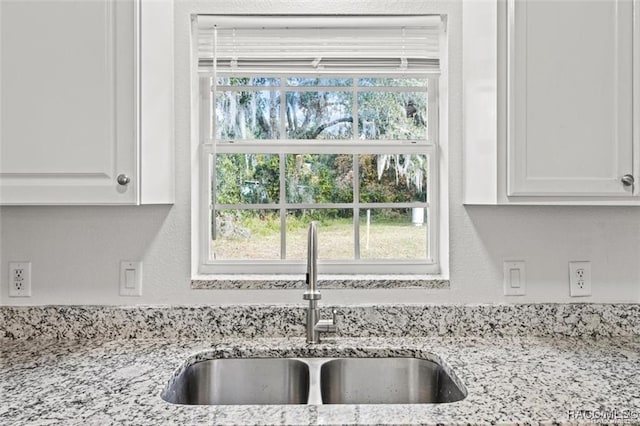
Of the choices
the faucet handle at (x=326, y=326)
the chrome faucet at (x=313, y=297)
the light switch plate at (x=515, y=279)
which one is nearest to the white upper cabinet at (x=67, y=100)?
the chrome faucet at (x=313, y=297)

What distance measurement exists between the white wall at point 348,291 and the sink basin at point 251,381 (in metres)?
0.26

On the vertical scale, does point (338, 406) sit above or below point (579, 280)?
below

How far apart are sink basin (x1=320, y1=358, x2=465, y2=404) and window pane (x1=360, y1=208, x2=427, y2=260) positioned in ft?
1.53

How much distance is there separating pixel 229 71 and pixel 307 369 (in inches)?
42.2

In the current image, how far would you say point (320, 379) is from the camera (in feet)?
5.05

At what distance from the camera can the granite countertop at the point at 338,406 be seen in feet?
3.59

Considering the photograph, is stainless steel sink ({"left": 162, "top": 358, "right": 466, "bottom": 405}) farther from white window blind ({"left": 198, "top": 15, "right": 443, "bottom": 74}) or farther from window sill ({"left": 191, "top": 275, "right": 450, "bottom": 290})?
white window blind ({"left": 198, "top": 15, "right": 443, "bottom": 74})

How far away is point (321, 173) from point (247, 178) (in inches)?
11.0

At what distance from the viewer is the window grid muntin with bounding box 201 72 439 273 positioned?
6.19ft

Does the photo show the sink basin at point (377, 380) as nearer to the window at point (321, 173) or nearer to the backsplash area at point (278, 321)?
the backsplash area at point (278, 321)

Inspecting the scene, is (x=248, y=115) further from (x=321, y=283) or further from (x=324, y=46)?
(x=321, y=283)

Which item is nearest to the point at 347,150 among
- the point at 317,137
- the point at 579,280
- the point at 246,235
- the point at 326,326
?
the point at 317,137

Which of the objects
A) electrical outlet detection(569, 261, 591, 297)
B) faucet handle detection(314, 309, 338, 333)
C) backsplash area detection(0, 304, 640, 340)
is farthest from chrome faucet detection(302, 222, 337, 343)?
electrical outlet detection(569, 261, 591, 297)

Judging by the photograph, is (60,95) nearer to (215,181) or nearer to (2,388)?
(215,181)
